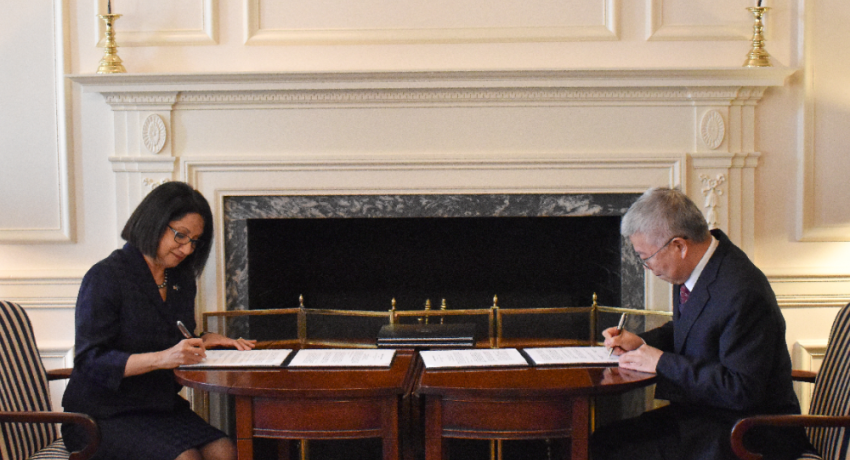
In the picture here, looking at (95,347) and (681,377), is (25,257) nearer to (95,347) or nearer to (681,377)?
(95,347)

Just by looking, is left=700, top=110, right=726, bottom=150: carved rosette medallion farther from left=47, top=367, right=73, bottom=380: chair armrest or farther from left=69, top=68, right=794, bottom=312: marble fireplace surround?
left=47, top=367, right=73, bottom=380: chair armrest

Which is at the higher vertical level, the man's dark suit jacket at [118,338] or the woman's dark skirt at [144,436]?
the man's dark suit jacket at [118,338]

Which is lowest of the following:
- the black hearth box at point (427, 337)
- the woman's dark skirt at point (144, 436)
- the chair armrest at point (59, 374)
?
the woman's dark skirt at point (144, 436)

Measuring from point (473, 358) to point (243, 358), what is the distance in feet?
2.59

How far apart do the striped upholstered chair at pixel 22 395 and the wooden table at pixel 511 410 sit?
1.07m

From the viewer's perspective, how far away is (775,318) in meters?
2.04

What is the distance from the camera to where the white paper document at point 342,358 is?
225 centimetres

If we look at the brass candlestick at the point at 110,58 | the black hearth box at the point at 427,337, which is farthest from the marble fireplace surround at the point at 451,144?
the black hearth box at the point at 427,337

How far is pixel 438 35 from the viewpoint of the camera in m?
3.22

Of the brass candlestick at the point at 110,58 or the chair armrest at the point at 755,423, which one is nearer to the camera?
the chair armrest at the point at 755,423

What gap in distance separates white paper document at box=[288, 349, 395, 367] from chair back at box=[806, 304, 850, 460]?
143 centimetres

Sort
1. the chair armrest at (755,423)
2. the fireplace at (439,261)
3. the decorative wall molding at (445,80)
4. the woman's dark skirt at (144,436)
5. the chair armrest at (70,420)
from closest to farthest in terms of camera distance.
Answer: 1. the chair armrest at (755,423)
2. the chair armrest at (70,420)
3. the woman's dark skirt at (144,436)
4. the decorative wall molding at (445,80)
5. the fireplace at (439,261)

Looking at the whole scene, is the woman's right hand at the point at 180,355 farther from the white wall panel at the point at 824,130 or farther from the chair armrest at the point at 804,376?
the white wall panel at the point at 824,130

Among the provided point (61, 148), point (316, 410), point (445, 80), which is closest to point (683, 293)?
point (316, 410)
